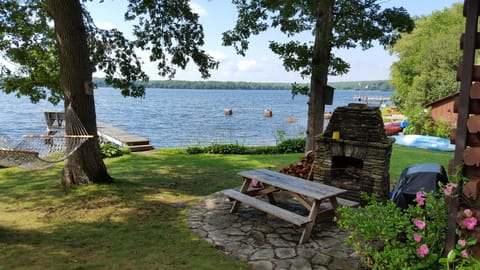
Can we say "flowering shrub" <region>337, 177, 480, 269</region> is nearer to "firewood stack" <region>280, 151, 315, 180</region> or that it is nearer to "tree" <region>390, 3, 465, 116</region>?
"firewood stack" <region>280, 151, 315, 180</region>

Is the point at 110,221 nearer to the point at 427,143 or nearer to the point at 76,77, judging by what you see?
the point at 76,77

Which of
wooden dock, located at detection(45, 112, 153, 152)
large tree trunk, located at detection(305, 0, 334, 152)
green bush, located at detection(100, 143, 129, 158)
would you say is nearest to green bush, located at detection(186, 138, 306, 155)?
wooden dock, located at detection(45, 112, 153, 152)

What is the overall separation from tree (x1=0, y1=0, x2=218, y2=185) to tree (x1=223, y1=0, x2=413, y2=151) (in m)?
1.14

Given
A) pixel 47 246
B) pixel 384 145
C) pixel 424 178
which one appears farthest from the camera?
pixel 384 145

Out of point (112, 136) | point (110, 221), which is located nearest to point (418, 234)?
point (110, 221)

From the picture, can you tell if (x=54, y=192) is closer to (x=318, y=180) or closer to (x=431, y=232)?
(x=318, y=180)

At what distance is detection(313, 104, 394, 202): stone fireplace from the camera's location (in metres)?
4.73

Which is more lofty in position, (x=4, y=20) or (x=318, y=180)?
(x=4, y=20)

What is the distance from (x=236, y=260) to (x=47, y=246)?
197cm

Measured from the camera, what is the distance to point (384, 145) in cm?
463

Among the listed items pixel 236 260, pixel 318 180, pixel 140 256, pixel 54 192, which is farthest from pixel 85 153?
pixel 318 180

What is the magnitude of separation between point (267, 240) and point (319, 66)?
12.0 feet

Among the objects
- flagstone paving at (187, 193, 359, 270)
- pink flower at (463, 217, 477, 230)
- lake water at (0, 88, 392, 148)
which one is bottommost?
lake water at (0, 88, 392, 148)

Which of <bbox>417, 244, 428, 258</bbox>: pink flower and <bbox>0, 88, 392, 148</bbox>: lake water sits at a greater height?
<bbox>417, 244, 428, 258</bbox>: pink flower
